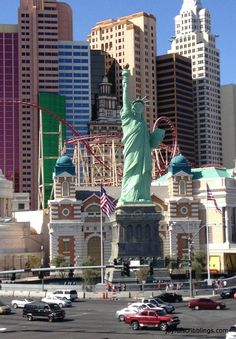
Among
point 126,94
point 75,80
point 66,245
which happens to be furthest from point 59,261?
point 75,80

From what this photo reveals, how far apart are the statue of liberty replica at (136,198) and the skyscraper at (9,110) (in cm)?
9587

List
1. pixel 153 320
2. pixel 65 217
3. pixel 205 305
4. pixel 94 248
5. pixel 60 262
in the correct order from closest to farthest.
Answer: pixel 153 320 < pixel 205 305 < pixel 60 262 < pixel 65 217 < pixel 94 248

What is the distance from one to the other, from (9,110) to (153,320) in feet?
471

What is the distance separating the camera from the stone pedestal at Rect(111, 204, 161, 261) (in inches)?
3391

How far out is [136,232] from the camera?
87000 millimetres

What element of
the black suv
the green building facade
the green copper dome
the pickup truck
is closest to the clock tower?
the green copper dome

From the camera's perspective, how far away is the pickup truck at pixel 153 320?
45.1 metres

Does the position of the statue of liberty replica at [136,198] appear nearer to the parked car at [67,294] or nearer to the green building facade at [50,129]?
the parked car at [67,294]

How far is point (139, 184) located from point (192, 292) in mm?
22340

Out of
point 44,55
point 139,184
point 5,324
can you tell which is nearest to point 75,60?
point 44,55

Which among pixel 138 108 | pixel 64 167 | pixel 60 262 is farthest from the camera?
pixel 64 167

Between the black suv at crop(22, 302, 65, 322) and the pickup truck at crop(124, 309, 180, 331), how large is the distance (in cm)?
594

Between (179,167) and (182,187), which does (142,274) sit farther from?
(179,167)

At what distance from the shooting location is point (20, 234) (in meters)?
104
